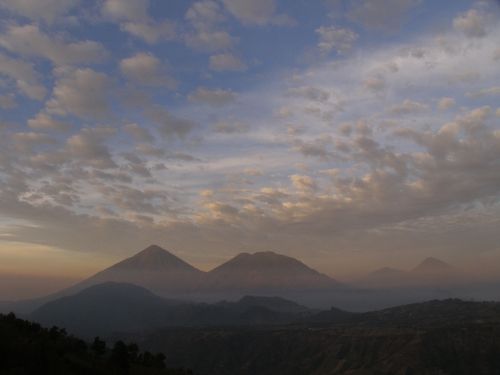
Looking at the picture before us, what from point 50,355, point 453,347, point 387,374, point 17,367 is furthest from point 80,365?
point 453,347

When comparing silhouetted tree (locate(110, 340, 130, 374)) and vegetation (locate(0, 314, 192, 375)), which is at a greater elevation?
vegetation (locate(0, 314, 192, 375))

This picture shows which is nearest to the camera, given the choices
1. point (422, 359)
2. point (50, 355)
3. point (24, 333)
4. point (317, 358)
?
point (50, 355)

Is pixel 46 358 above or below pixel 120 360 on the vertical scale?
above

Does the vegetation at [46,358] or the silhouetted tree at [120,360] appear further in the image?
the silhouetted tree at [120,360]

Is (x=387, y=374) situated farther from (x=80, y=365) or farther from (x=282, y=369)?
(x=80, y=365)

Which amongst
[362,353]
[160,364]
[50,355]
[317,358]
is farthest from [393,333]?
[50,355]

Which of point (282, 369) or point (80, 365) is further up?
point (80, 365)

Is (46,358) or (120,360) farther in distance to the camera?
(120,360)

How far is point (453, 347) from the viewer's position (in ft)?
546

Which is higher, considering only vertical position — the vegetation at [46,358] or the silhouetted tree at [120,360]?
the vegetation at [46,358]

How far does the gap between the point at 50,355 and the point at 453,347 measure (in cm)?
16229

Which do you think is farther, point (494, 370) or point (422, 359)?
point (422, 359)

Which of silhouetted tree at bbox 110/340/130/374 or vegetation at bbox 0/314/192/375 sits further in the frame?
silhouetted tree at bbox 110/340/130/374

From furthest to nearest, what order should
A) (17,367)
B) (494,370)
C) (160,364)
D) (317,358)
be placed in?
(317,358) < (494,370) < (160,364) < (17,367)
